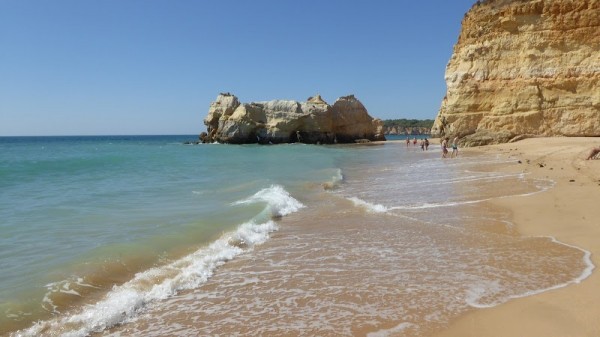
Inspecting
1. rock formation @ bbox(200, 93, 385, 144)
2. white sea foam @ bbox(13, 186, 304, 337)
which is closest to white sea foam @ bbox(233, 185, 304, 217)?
white sea foam @ bbox(13, 186, 304, 337)

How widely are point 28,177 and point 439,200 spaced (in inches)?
721

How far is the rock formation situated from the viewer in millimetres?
59281

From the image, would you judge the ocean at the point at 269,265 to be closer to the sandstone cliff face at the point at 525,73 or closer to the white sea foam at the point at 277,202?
the white sea foam at the point at 277,202

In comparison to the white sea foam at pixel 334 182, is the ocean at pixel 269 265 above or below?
below

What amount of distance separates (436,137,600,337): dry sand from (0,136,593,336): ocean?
0.22m

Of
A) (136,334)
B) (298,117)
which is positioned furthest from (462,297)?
(298,117)

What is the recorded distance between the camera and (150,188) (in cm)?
1586

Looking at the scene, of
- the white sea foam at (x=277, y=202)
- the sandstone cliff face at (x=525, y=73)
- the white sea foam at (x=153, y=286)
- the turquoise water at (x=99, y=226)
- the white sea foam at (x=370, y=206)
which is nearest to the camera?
the white sea foam at (x=153, y=286)

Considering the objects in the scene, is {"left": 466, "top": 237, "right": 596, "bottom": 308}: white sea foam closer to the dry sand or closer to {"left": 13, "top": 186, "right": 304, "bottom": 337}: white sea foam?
the dry sand

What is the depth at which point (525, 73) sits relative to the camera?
32312mm

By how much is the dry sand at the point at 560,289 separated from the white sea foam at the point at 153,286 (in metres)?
3.17

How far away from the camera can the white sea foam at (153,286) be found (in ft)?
14.5

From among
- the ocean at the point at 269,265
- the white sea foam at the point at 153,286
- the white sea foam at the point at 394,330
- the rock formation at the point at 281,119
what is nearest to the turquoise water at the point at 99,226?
the ocean at the point at 269,265

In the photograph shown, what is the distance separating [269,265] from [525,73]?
31.8 meters
